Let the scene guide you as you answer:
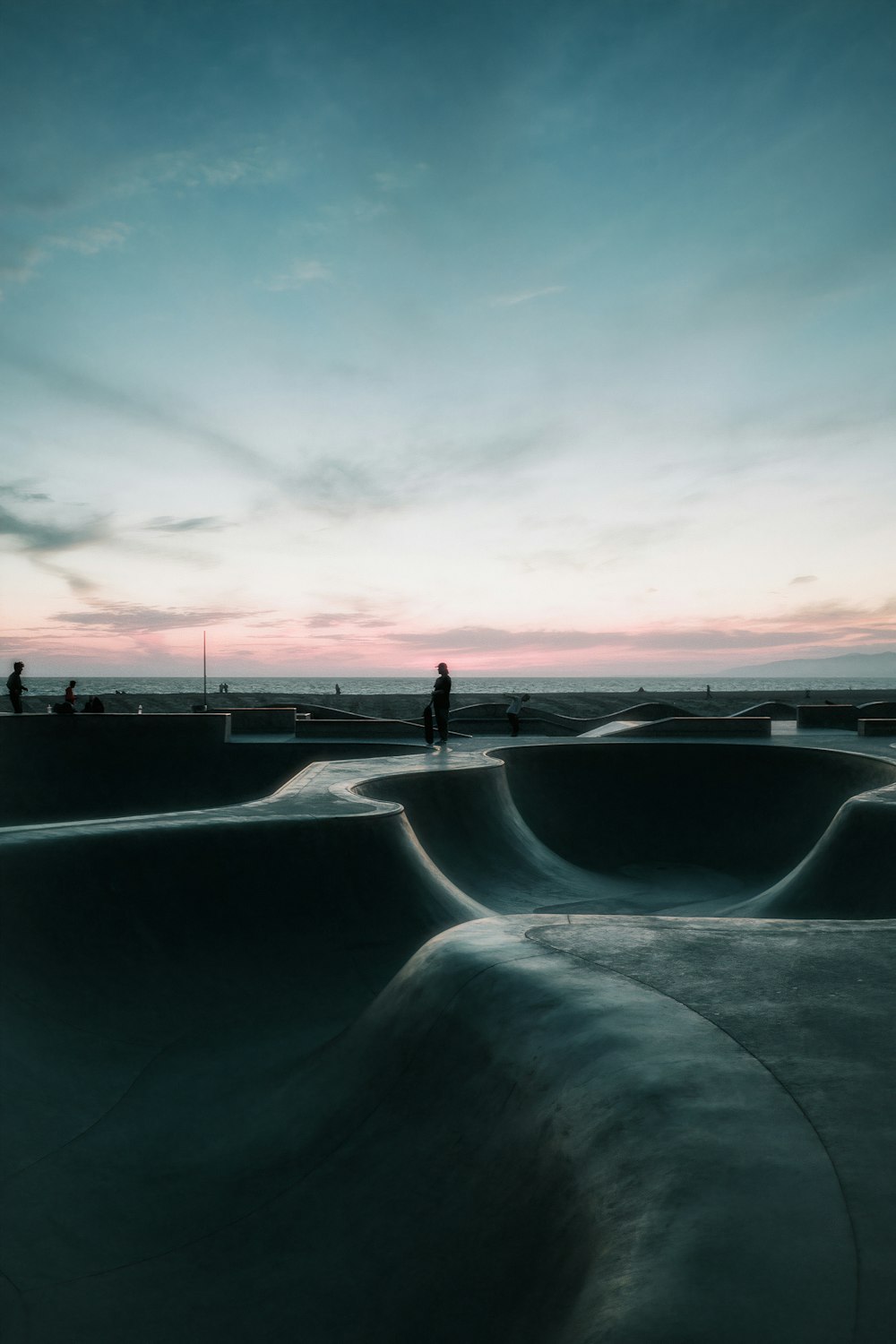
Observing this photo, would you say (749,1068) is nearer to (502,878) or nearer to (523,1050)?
(523,1050)

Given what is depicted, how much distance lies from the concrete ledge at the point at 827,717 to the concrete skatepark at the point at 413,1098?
15.4 m

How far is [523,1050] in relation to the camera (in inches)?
138

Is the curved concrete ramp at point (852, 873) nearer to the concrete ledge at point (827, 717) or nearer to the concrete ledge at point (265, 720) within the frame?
the concrete ledge at point (265, 720)

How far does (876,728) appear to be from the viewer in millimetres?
20359

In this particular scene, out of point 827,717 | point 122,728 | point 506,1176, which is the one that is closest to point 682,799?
point 827,717

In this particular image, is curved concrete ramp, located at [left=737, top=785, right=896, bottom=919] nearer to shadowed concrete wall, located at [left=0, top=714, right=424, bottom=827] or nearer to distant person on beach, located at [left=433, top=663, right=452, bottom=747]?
distant person on beach, located at [left=433, top=663, right=452, bottom=747]

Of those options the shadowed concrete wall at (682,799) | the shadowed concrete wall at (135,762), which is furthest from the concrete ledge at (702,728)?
the shadowed concrete wall at (135,762)

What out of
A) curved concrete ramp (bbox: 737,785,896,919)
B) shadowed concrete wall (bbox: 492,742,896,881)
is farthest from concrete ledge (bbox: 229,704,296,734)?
curved concrete ramp (bbox: 737,785,896,919)

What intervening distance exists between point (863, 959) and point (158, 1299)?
3834 mm

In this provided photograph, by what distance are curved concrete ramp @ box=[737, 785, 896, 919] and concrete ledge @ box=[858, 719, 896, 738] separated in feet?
38.9

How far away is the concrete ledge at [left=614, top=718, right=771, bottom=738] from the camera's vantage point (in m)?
19.5

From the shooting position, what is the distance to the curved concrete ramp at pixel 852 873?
26.9ft

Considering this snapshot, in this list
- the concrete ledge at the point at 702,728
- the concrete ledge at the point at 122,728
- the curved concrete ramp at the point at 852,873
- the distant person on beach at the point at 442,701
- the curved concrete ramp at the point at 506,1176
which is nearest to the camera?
the curved concrete ramp at the point at 506,1176

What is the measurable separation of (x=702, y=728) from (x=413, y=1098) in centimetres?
1693
